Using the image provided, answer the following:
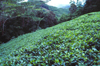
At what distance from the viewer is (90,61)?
1546 millimetres

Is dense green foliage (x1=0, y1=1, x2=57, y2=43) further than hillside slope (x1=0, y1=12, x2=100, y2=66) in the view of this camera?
Yes

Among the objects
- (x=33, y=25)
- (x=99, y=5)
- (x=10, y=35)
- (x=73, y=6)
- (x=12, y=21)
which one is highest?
(x=73, y=6)

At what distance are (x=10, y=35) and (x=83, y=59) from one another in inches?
613

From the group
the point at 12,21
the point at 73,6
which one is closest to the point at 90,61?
the point at 12,21

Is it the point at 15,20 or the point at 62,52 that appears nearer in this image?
the point at 62,52

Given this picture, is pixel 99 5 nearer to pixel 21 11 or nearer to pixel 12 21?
pixel 21 11

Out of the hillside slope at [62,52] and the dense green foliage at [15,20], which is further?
the dense green foliage at [15,20]

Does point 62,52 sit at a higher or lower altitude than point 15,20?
lower

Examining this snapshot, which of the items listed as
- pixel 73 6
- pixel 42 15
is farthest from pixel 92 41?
pixel 73 6

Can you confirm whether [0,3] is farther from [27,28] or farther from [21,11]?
[27,28]

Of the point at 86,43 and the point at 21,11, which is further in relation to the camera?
the point at 21,11

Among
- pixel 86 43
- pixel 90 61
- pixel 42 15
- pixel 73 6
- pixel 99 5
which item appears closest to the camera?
pixel 90 61

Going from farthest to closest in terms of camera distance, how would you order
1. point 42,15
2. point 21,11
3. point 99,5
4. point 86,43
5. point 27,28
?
point 42,15 → point 27,28 → point 99,5 → point 21,11 → point 86,43

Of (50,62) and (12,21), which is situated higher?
(12,21)
